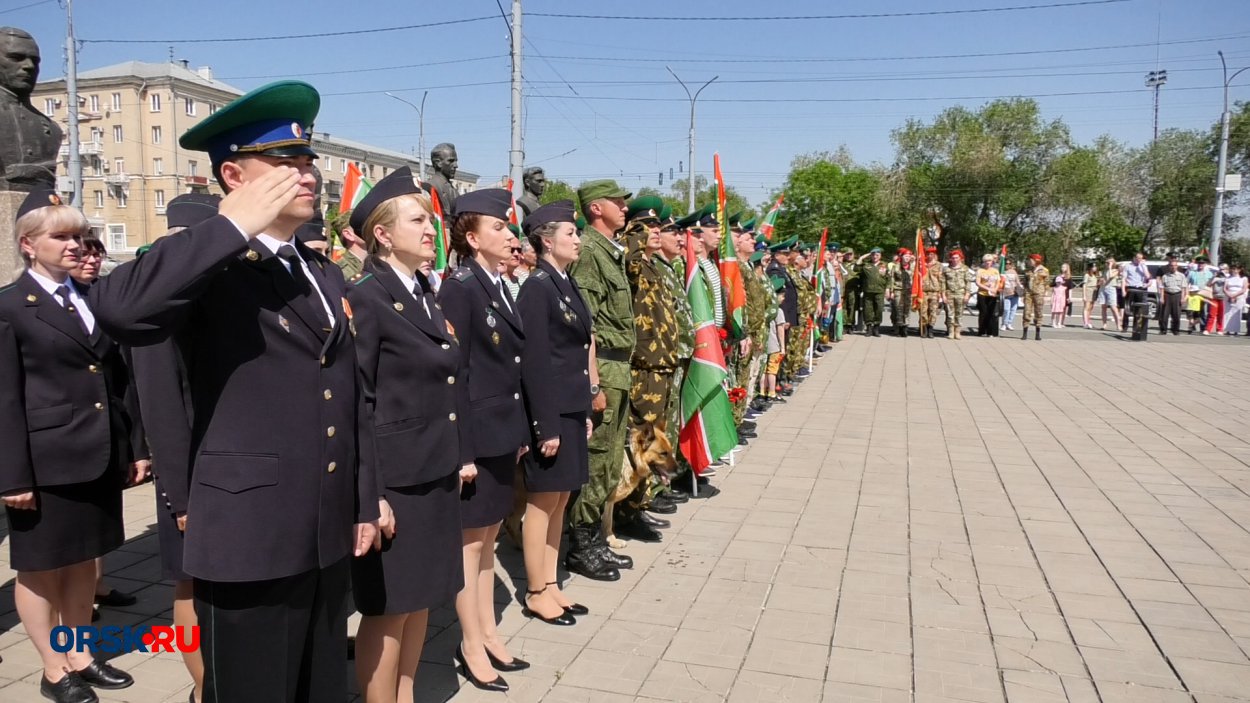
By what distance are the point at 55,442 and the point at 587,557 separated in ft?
8.62

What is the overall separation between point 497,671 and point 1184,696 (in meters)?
2.88

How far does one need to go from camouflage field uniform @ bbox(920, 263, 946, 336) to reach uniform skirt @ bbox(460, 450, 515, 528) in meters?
17.5

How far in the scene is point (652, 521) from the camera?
5.71 metres

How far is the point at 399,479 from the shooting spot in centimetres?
272

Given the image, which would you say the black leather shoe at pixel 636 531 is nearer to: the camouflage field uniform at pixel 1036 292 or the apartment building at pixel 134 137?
→ the camouflage field uniform at pixel 1036 292

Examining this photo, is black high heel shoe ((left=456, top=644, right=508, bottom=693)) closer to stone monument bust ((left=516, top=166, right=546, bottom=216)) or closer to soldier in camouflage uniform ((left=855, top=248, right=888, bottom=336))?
stone monument bust ((left=516, top=166, right=546, bottom=216))

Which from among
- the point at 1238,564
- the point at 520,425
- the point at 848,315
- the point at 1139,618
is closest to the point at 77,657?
the point at 520,425

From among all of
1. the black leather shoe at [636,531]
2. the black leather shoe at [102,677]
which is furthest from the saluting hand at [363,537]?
the black leather shoe at [636,531]

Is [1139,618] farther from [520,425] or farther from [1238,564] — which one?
[520,425]

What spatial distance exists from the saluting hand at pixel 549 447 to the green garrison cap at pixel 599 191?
1.54 meters

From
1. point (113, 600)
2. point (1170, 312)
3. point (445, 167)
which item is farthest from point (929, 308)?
point (113, 600)

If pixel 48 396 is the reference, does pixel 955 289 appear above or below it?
above

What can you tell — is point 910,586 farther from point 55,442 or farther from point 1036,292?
point 1036,292

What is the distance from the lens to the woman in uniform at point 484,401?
11.4 feet
